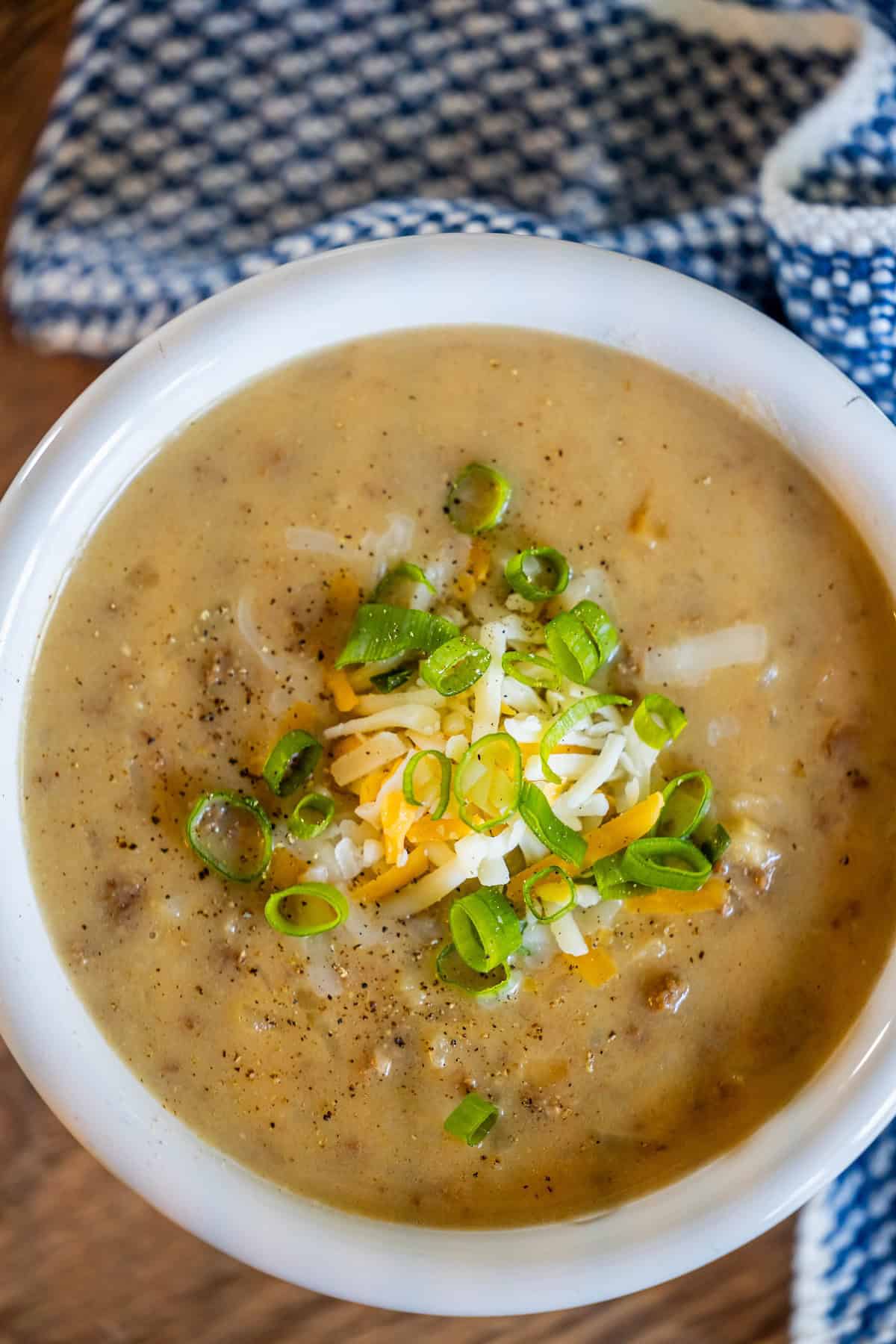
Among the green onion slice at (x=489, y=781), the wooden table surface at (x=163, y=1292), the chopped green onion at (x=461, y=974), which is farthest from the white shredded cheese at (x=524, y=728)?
the wooden table surface at (x=163, y=1292)

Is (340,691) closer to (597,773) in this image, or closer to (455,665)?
(455,665)

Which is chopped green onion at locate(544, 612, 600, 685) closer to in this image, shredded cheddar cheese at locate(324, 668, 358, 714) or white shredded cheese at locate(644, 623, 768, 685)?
white shredded cheese at locate(644, 623, 768, 685)

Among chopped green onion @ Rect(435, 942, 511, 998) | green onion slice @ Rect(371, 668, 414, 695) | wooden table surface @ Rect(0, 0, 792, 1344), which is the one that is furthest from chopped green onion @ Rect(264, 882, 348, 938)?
wooden table surface @ Rect(0, 0, 792, 1344)

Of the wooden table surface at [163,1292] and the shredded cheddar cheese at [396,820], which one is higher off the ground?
the shredded cheddar cheese at [396,820]

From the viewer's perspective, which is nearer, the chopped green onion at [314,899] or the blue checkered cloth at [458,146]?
the chopped green onion at [314,899]

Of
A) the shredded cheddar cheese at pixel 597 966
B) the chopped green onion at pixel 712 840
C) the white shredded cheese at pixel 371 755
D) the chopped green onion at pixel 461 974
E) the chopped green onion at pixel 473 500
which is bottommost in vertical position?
the shredded cheddar cheese at pixel 597 966

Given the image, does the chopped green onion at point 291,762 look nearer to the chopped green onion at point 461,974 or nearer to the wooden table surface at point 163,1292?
the chopped green onion at point 461,974

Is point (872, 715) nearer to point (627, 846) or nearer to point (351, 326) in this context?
point (627, 846)

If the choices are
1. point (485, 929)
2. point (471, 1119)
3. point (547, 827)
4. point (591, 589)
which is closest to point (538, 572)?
point (591, 589)
